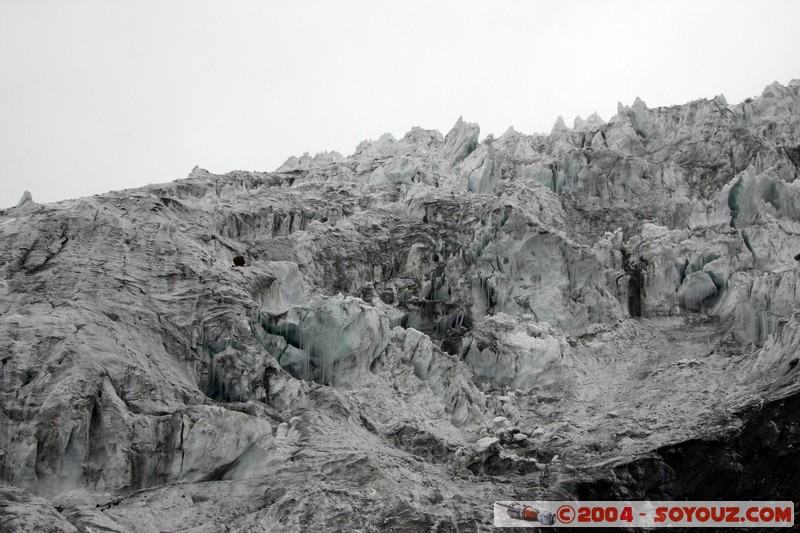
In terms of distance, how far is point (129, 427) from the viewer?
23.8 m

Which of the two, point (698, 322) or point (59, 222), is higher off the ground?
point (59, 222)

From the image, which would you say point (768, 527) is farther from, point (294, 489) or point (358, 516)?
point (294, 489)

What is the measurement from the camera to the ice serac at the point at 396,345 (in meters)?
23.5

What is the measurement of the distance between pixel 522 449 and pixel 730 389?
845 cm

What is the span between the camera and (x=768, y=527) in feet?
76.7

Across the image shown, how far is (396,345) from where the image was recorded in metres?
32.8

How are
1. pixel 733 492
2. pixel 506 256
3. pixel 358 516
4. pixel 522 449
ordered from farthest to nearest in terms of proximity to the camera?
pixel 506 256
pixel 522 449
pixel 733 492
pixel 358 516

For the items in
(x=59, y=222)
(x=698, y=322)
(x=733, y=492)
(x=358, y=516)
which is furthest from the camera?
(x=698, y=322)

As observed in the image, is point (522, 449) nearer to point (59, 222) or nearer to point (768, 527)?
point (768, 527)

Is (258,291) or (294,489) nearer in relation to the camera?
(294,489)

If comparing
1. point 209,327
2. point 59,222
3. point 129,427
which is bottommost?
point 129,427

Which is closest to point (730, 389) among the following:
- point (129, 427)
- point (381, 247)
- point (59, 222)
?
point (381, 247)

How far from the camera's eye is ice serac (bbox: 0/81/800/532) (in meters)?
23.5

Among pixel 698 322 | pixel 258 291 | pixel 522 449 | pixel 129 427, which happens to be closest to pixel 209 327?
pixel 258 291
